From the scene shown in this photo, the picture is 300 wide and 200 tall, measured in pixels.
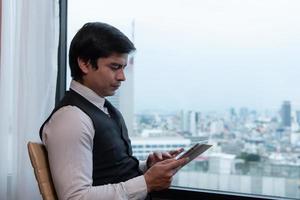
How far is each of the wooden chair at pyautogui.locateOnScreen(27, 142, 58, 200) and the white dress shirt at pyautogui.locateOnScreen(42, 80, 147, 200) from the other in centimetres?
4

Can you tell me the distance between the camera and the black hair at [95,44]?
133 centimetres

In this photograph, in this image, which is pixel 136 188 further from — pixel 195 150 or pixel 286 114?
pixel 286 114

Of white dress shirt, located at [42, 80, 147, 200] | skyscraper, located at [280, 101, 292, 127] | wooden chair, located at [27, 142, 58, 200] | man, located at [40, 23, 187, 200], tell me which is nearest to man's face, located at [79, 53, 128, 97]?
man, located at [40, 23, 187, 200]

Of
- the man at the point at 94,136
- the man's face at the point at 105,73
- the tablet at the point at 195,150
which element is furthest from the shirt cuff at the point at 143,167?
the man's face at the point at 105,73

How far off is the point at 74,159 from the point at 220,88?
92 cm

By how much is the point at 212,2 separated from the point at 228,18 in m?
0.11

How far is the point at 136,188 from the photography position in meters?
1.29

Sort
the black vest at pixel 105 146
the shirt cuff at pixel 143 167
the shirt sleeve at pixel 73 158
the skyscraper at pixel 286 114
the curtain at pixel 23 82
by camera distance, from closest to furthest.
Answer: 1. the shirt sleeve at pixel 73 158
2. the black vest at pixel 105 146
3. the shirt cuff at pixel 143 167
4. the skyscraper at pixel 286 114
5. the curtain at pixel 23 82

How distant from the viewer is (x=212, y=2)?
190 cm

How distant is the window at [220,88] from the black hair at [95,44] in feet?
2.15

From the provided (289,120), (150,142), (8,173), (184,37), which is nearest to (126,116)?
(150,142)

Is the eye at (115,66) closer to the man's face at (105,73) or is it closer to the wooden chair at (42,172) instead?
the man's face at (105,73)

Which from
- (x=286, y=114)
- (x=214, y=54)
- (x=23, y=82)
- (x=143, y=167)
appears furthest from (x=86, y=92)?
(x=286, y=114)

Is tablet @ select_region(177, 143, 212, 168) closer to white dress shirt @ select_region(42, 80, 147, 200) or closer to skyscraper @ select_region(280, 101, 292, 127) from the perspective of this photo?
white dress shirt @ select_region(42, 80, 147, 200)
